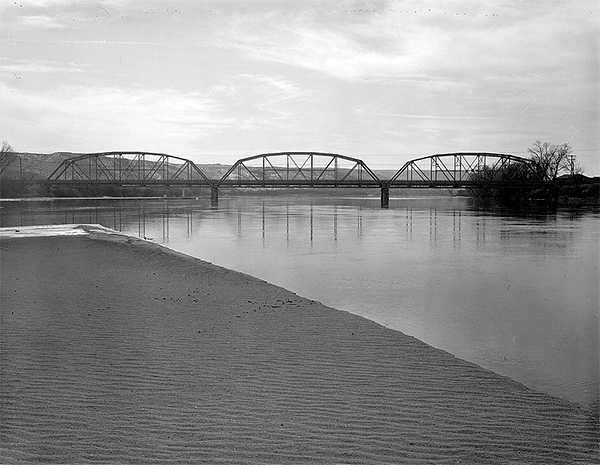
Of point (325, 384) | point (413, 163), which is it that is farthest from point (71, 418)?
point (413, 163)

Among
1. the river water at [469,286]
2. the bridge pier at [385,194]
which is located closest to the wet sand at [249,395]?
the river water at [469,286]

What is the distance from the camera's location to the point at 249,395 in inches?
297

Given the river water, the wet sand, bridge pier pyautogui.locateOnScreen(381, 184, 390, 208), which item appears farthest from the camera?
bridge pier pyautogui.locateOnScreen(381, 184, 390, 208)

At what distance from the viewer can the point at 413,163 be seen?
156250 mm

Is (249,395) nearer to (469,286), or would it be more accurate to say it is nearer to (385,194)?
(469,286)

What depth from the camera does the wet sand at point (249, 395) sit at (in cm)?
603

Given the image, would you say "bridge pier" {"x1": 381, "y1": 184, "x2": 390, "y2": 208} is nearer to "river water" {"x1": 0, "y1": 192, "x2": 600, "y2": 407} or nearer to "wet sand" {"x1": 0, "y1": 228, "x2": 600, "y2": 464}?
"river water" {"x1": 0, "y1": 192, "x2": 600, "y2": 407}

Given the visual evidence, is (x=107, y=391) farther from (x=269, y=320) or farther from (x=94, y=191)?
(x=94, y=191)

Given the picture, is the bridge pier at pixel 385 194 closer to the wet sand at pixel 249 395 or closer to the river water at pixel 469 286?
the river water at pixel 469 286

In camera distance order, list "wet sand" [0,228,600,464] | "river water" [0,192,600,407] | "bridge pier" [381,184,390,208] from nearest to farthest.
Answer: "wet sand" [0,228,600,464] → "river water" [0,192,600,407] → "bridge pier" [381,184,390,208]

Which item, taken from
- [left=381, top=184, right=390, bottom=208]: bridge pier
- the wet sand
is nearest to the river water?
the wet sand

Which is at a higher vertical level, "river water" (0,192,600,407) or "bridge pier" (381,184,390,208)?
"bridge pier" (381,184,390,208)

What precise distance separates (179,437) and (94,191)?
16754 centimetres

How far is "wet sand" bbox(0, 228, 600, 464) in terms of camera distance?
19.8ft
